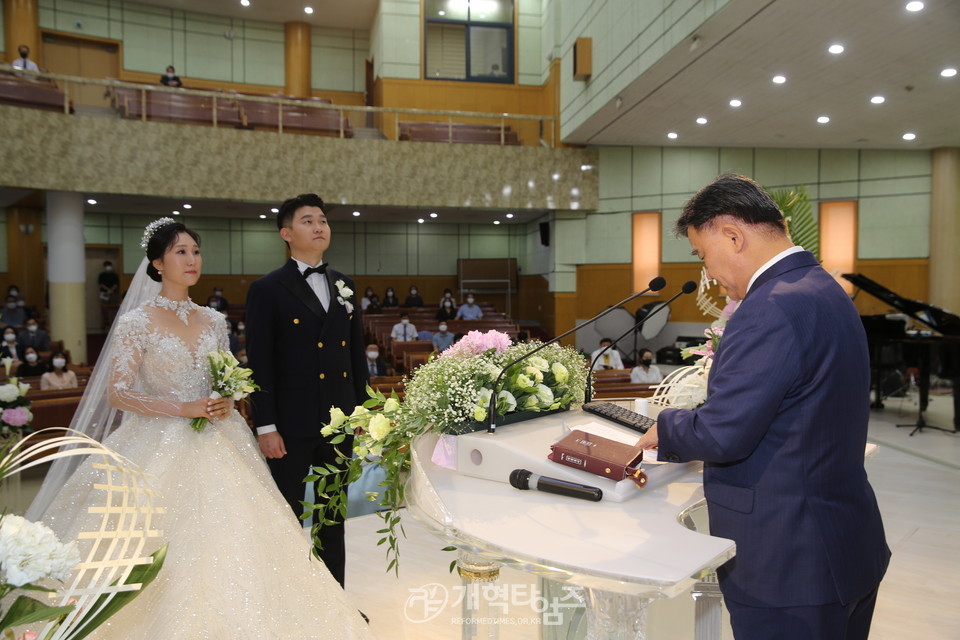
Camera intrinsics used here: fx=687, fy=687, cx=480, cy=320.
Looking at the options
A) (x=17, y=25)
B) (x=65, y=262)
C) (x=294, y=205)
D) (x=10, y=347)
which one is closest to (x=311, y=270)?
(x=294, y=205)

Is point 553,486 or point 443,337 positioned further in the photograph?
point 443,337

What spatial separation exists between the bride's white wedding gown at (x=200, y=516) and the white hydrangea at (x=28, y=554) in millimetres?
1371

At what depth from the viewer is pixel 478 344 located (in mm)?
2096

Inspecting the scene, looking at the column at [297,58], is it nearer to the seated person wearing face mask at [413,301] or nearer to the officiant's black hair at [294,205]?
the seated person wearing face mask at [413,301]

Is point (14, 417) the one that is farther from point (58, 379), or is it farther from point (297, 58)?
point (297, 58)

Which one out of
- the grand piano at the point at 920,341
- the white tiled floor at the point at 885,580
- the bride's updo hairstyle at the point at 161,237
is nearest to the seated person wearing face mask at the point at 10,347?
the white tiled floor at the point at 885,580

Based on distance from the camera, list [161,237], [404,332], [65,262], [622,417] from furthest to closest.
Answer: [404,332], [65,262], [161,237], [622,417]

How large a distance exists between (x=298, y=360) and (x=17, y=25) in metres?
15.5

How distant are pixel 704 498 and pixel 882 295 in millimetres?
6703

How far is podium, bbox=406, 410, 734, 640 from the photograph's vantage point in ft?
3.85

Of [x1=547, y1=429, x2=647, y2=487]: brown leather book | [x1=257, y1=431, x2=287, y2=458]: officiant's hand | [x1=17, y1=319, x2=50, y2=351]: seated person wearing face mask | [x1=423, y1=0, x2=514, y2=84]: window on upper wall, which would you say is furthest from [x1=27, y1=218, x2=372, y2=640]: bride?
[x1=423, y1=0, x2=514, y2=84]: window on upper wall

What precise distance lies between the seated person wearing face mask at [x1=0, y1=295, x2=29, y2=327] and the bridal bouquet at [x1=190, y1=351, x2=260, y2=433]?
11252 mm

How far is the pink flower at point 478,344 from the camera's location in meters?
2.09

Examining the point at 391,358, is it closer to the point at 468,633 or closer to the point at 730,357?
the point at 468,633
